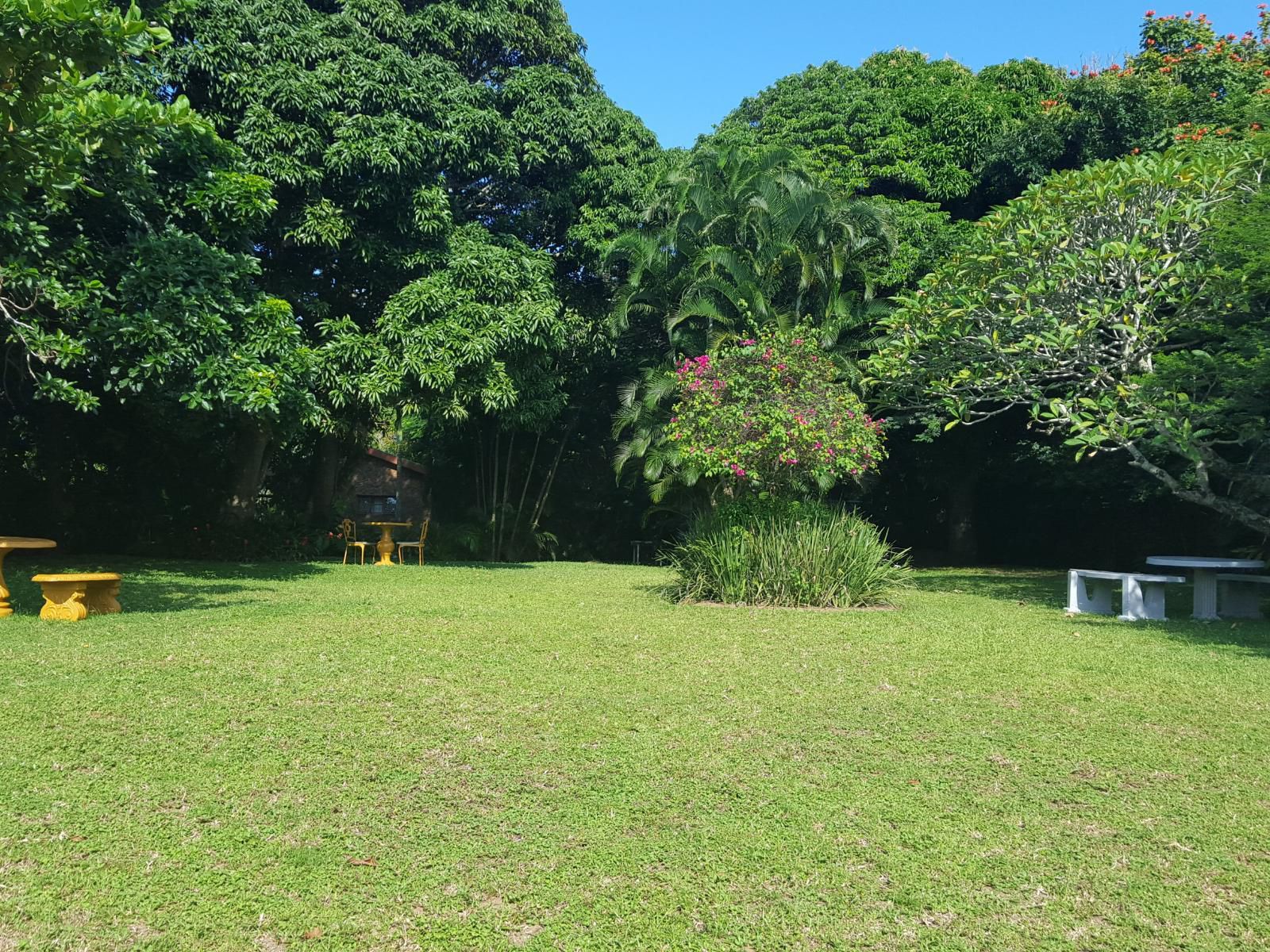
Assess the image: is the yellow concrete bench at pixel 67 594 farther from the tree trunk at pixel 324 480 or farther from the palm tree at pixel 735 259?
the tree trunk at pixel 324 480

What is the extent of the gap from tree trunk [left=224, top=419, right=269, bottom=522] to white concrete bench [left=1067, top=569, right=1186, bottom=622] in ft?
41.8

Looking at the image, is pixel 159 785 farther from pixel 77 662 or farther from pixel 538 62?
pixel 538 62

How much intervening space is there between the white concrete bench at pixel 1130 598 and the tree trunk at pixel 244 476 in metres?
12.7

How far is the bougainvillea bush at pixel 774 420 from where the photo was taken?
11344 millimetres

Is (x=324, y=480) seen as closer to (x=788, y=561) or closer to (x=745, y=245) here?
(x=745, y=245)

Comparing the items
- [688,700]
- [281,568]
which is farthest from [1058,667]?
[281,568]

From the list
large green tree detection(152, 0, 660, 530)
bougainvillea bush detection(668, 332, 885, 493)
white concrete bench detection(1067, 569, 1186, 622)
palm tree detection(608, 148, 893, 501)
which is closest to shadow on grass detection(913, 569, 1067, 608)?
white concrete bench detection(1067, 569, 1186, 622)

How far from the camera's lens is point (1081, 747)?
5.38 meters

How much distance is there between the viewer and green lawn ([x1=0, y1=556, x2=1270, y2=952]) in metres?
3.42

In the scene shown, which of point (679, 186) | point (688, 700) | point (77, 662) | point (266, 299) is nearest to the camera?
point (688, 700)

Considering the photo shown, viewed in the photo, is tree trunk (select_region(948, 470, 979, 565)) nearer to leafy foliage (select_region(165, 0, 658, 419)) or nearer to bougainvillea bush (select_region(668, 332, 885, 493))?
leafy foliage (select_region(165, 0, 658, 419))

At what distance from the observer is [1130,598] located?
449 inches

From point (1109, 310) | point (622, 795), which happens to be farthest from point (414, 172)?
point (622, 795)

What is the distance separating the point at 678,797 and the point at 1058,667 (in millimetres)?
4394
